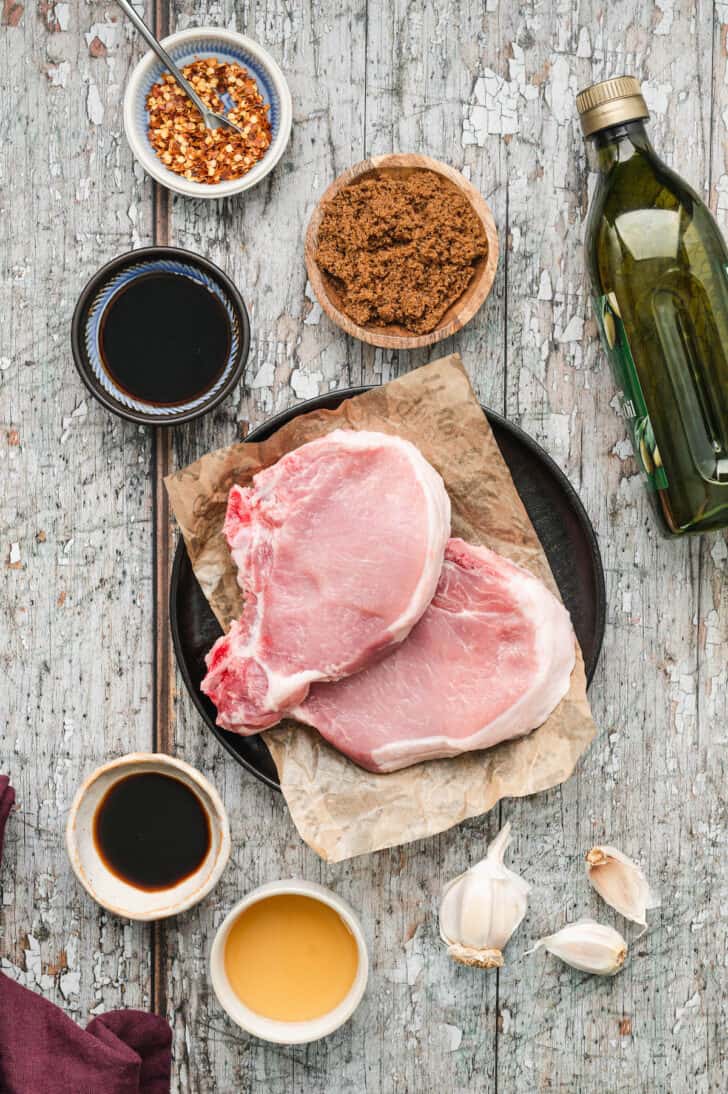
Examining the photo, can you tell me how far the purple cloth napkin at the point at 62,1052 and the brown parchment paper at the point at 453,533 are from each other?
0.46 metres

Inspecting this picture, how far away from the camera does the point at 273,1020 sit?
1.46m

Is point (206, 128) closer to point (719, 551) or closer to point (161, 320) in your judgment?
point (161, 320)

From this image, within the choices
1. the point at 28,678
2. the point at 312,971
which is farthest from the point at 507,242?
the point at 312,971

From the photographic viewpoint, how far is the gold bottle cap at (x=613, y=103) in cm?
137

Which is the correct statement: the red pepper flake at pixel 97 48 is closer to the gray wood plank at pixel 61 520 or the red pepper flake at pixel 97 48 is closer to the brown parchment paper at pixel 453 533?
the gray wood plank at pixel 61 520

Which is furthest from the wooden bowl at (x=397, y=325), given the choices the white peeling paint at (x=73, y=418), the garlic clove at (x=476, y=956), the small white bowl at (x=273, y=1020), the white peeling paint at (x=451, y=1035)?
the white peeling paint at (x=451, y=1035)

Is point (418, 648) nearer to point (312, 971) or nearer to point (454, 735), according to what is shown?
point (454, 735)

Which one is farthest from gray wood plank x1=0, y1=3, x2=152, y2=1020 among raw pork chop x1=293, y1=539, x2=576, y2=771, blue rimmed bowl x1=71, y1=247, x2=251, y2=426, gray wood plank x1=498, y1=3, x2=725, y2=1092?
gray wood plank x1=498, y1=3, x2=725, y2=1092

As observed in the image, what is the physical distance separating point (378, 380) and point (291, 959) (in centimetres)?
93

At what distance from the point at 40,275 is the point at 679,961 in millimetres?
1566

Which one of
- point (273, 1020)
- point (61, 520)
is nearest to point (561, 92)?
point (61, 520)

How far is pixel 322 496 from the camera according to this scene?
137 cm

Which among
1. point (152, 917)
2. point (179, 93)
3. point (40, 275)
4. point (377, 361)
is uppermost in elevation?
point (179, 93)

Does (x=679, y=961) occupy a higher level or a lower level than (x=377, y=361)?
lower
